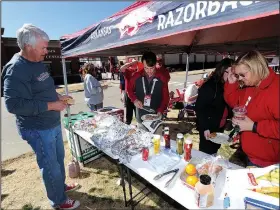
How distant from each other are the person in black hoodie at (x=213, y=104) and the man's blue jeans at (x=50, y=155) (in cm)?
190

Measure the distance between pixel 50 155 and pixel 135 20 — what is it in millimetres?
1836

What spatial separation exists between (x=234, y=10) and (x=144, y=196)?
2.54 metres

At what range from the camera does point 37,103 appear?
6.71 feet

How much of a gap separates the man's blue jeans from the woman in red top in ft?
6.78

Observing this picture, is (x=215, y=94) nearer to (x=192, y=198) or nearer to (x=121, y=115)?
(x=192, y=198)

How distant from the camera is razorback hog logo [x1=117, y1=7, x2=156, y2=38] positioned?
6.09 ft

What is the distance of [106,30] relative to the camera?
2.38m

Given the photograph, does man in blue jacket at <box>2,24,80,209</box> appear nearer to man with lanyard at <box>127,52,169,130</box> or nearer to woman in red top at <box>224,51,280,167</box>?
man with lanyard at <box>127,52,169,130</box>

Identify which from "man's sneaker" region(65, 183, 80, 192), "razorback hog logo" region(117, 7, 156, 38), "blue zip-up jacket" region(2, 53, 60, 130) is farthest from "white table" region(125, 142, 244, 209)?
"man's sneaker" region(65, 183, 80, 192)

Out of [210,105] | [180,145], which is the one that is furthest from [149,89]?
[180,145]

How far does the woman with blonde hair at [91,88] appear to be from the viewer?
14.6 feet

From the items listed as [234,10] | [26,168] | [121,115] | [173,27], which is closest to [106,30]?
[173,27]

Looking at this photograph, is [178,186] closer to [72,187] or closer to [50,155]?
[50,155]

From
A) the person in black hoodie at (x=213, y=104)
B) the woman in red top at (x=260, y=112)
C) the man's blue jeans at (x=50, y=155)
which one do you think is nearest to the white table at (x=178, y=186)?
the woman in red top at (x=260, y=112)
